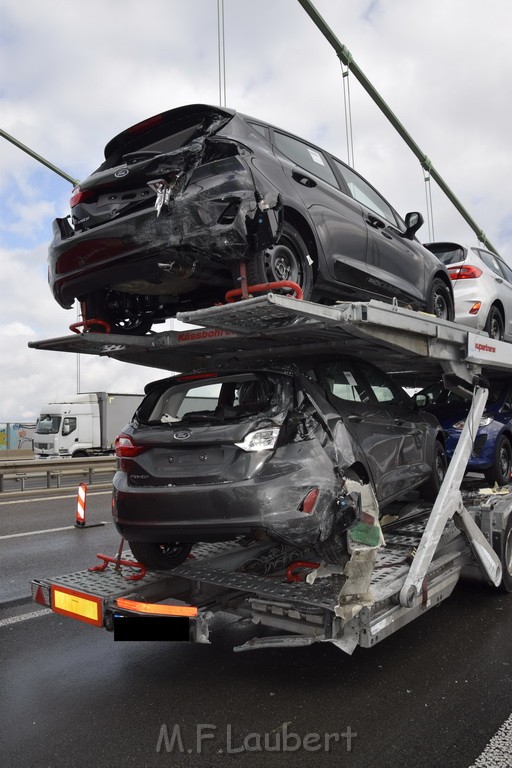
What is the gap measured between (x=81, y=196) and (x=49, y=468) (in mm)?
11735

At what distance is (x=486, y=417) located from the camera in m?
6.42

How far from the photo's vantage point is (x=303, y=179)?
15.1 ft

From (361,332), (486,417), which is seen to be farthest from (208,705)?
(486,417)

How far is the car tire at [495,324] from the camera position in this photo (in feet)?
26.4

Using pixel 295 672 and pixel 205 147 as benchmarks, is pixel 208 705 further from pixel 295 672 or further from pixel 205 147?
pixel 205 147

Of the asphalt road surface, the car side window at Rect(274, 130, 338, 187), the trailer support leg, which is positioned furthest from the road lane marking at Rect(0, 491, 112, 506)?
the trailer support leg

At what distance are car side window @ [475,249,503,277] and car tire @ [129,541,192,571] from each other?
5971mm

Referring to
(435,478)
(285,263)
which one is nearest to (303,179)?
(285,263)

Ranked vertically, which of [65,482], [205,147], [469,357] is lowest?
[65,482]

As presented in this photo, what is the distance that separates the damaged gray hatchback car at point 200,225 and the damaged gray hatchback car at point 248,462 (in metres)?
0.70

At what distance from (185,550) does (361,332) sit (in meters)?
2.13

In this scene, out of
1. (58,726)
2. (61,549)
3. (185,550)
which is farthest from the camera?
(61,549)

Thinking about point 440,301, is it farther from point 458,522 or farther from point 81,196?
point 81,196

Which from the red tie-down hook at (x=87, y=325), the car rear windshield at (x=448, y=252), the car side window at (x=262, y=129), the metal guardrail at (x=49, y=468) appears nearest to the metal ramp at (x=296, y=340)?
the red tie-down hook at (x=87, y=325)
